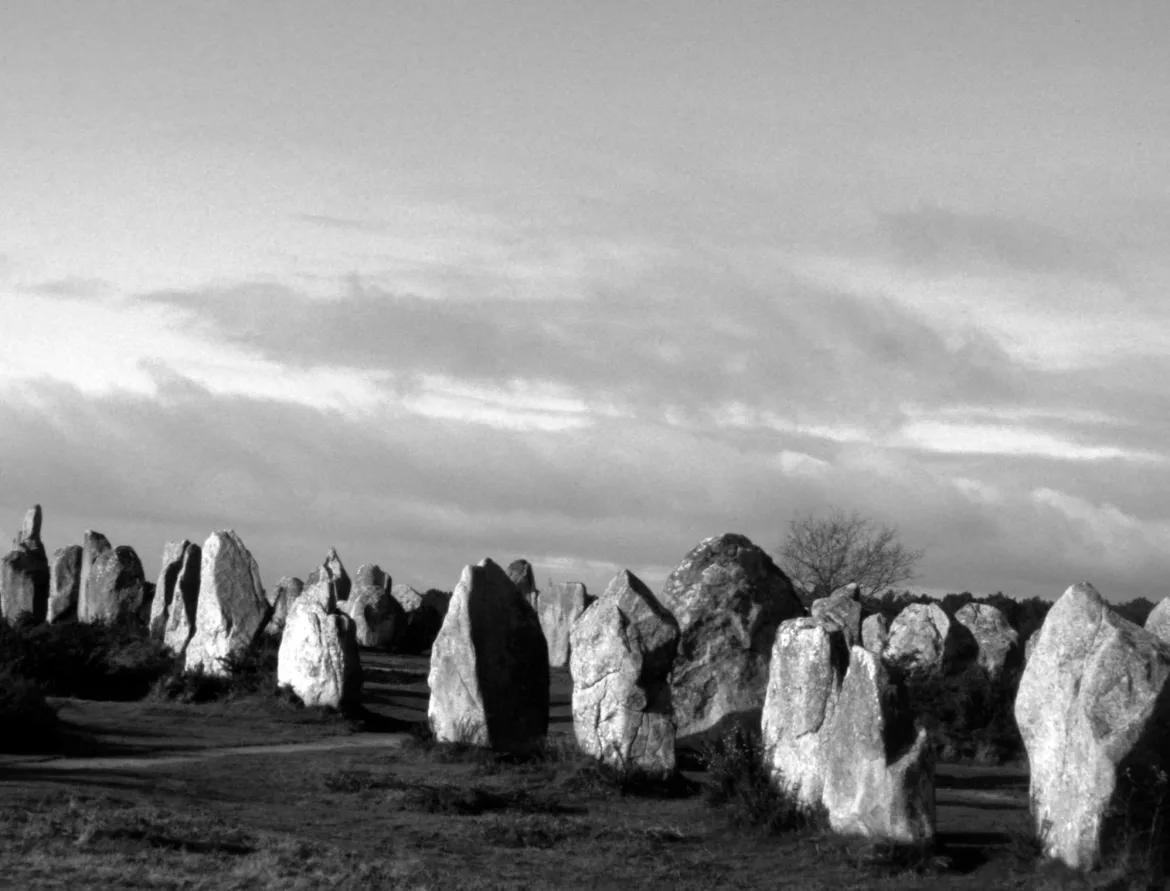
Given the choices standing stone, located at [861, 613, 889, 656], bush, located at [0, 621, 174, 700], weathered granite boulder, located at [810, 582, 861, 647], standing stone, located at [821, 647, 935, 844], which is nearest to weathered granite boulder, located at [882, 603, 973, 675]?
standing stone, located at [861, 613, 889, 656]

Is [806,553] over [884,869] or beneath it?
→ over

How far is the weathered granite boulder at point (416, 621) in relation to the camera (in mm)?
44594

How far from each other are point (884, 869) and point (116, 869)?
22.6ft

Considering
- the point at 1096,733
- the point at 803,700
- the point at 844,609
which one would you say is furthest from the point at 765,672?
the point at 1096,733

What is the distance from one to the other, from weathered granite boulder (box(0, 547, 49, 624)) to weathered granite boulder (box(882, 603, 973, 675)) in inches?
975

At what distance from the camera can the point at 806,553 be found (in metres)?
55.3

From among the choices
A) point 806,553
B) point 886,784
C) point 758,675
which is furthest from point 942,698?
point 806,553

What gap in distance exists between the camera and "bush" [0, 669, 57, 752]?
20.5m

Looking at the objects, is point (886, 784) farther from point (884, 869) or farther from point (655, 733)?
point (655, 733)

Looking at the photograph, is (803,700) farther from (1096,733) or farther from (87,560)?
(87,560)

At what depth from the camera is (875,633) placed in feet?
99.5

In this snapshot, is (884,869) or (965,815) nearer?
(884,869)

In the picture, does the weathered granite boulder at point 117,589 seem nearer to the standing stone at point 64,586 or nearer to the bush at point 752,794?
the standing stone at point 64,586

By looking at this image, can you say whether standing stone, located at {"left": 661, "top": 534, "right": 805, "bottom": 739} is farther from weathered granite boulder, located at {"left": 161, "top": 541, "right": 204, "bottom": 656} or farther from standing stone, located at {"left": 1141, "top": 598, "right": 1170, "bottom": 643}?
weathered granite boulder, located at {"left": 161, "top": 541, "right": 204, "bottom": 656}
